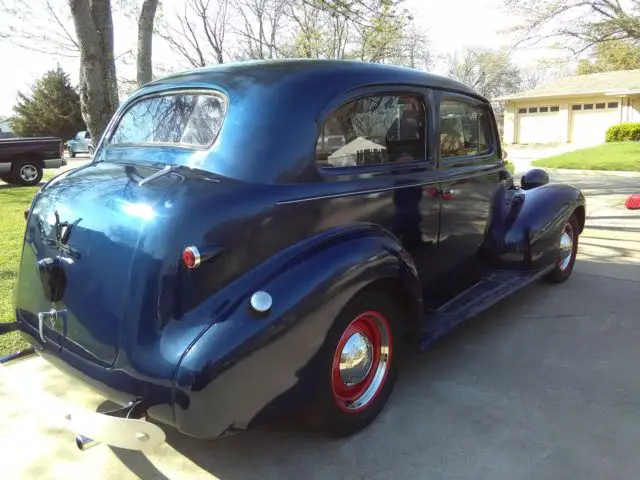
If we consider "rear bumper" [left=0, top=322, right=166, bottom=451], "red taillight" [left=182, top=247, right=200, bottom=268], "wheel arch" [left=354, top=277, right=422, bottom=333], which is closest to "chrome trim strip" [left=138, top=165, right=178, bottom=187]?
"red taillight" [left=182, top=247, right=200, bottom=268]

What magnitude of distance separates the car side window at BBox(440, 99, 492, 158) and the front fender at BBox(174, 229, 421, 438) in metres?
1.42

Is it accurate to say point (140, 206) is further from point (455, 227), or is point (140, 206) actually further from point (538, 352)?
point (538, 352)

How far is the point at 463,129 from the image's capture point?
13.5ft

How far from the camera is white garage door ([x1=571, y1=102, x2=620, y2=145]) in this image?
32219 mm

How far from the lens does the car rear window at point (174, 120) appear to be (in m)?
2.88

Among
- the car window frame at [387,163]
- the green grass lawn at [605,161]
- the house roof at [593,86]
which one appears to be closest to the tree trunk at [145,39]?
the car window frame at [387,163]

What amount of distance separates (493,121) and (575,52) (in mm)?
17305

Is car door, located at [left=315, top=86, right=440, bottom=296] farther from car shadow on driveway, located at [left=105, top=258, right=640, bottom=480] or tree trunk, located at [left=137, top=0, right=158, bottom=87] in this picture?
tree trunk, located at [left=137, top=0, right=158, bottom=87]

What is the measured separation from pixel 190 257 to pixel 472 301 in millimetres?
2272

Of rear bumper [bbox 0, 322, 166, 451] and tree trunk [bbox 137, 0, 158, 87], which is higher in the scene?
tree trunk [bbox 137, 0, 158, 87]

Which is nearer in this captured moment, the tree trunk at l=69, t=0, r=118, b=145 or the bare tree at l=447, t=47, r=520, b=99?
the tree trunk at l=69, t=0, r=118, b=145

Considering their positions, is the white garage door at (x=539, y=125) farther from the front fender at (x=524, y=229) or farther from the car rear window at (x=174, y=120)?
the car rear window at (x=174, y=120)

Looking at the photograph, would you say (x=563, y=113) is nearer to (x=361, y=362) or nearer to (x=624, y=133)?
(x=624, y=133)

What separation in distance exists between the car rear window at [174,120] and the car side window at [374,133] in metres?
0.59
